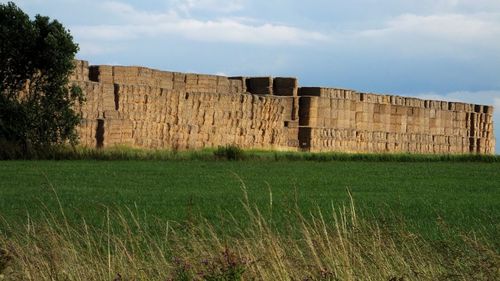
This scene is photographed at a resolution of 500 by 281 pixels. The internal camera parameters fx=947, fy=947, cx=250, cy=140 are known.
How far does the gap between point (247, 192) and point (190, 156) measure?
1456cm

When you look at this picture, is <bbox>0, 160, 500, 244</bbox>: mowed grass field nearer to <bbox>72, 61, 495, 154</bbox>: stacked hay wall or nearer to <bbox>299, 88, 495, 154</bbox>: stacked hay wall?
<bbox>72, 61, 495, 154</bbox>: stacked hay wall

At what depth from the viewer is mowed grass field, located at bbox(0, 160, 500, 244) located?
13703mm

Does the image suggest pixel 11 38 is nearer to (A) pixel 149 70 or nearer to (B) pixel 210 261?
(A) pixel 149 70

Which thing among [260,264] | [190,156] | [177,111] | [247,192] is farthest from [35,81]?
[260,264]

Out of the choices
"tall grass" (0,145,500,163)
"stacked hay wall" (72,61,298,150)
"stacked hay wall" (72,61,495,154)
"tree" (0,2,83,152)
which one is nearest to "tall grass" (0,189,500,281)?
"tree" (0,2,83,152)

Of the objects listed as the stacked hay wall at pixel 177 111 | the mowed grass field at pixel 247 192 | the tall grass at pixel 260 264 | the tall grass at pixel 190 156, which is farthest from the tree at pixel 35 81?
the tall grass at pixel 260 264

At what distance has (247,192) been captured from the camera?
1897 centimetres

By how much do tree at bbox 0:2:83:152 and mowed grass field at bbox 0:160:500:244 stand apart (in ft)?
6.02

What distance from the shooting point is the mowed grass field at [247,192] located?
13.7 meters

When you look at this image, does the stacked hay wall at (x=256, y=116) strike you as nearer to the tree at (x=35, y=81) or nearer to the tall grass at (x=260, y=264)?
the tree at (x=35, y=81)

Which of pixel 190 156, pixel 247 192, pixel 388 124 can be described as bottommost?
pixel 247 192

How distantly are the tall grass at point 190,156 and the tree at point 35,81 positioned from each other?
1.19 ft

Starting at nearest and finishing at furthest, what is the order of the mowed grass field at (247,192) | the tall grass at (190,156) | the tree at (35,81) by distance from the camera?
the mowed grass field at (247,192) → the tree at (35,81) → the tall grass at (190,156)

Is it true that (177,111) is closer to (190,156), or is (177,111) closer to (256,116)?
(256,116)
